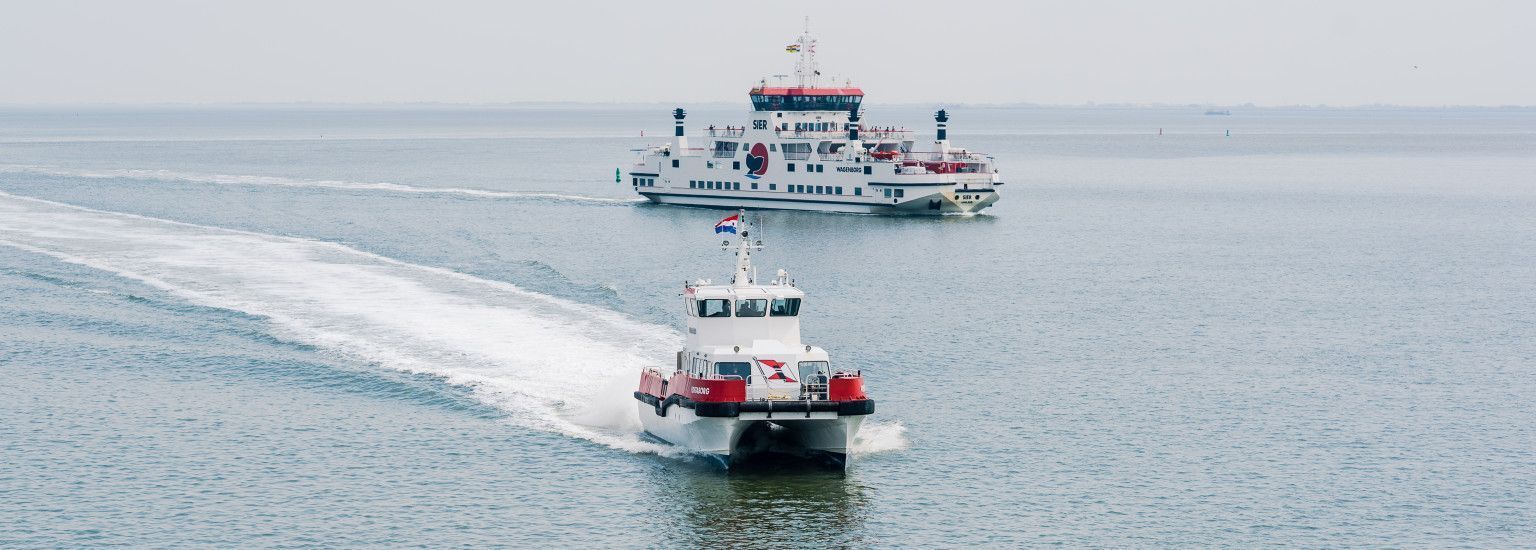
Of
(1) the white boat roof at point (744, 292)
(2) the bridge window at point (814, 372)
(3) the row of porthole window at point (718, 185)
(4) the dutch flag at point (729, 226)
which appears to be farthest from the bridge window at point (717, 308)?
(3) the row of porthole window at point (718, 185)

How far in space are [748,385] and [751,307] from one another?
10.3ft

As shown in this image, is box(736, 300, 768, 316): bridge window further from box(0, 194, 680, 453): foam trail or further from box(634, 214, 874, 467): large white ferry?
box(0, 194, 680, 453): foam trail

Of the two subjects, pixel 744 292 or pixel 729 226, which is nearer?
pixel 744 292

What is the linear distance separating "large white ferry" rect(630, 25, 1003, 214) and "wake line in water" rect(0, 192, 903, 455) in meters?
45.4

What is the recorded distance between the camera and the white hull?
46875 millimetres

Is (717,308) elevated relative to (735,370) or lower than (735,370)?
elevated

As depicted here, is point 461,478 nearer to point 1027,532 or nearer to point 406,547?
point 406,547

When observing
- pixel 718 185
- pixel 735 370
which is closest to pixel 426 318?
pixel 735 370

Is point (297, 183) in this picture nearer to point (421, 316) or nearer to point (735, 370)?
point (421, 316)

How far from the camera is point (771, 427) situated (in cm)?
4869

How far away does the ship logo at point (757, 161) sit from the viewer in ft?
448

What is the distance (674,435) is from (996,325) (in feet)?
88.9

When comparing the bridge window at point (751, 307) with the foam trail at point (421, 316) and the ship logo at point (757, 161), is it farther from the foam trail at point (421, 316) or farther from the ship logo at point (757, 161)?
the ship logo at point (757, 161)

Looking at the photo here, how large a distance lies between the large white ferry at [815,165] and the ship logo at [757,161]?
0.08 metres
